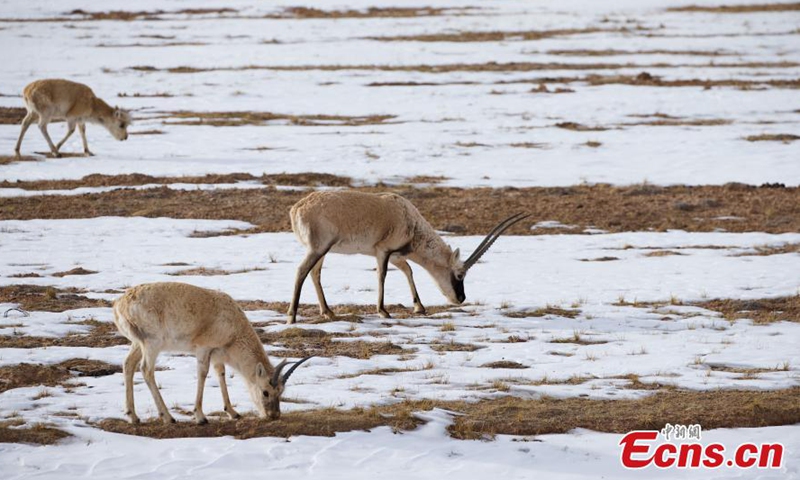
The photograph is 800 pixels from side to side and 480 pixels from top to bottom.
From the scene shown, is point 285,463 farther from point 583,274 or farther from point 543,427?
point 583,274

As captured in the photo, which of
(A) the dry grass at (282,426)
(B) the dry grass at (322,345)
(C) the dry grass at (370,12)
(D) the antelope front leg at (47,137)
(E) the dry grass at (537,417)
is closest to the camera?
(A) the dry grass at (282,426)

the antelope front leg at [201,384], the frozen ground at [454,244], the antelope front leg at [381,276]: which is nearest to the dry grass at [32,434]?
the frozen ground at [454,244]

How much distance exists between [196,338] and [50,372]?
7.67 ft

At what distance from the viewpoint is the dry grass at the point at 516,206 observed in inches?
806

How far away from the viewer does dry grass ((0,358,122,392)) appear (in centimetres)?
1041

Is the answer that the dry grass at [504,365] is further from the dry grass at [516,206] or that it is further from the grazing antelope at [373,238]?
the dry grass at [516,206]

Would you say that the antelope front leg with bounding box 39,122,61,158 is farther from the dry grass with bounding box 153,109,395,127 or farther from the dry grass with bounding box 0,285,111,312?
the dry grass with bounding box 0,285,111,312

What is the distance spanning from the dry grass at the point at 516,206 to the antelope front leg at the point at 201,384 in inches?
419

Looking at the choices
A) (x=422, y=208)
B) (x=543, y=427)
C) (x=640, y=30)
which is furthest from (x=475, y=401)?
(x=640, y=30)

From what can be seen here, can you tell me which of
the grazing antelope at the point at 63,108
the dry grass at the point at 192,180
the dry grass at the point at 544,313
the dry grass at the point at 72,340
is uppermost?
the grazing antelope at the point at 63,108

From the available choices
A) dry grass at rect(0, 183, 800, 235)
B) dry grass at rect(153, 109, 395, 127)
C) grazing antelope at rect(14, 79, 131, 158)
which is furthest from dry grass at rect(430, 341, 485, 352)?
dry grass at rect(153, 109, 395, 127)

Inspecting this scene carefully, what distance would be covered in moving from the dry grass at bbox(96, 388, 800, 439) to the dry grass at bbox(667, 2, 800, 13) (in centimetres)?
5729

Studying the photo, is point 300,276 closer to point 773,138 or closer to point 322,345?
point 322,345

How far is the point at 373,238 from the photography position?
1408cm
